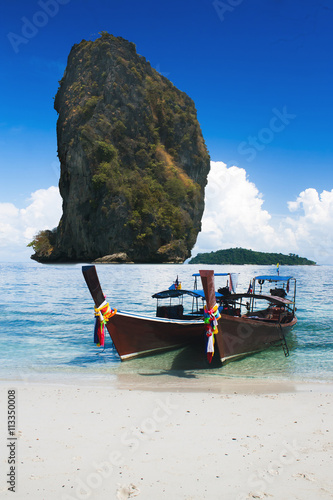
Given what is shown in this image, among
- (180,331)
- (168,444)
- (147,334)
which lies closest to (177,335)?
(180,331)

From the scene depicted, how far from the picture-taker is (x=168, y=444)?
192 inches

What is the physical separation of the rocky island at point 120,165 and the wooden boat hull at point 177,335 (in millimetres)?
52710

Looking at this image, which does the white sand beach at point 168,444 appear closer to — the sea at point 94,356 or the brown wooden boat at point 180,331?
the sea at point 94,356

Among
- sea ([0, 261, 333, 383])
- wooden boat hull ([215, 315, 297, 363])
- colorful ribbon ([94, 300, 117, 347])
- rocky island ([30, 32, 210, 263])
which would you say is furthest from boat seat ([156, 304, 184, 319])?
rocky island ([30, 32, 210, 263])

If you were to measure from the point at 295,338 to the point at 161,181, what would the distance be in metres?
61.4

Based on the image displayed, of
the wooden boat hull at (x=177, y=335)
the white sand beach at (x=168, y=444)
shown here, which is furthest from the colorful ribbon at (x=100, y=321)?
the white sand beach at (x=168, y=444)

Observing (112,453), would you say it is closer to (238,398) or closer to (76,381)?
(238,398)

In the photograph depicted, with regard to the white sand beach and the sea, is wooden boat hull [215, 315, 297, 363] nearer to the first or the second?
the sea

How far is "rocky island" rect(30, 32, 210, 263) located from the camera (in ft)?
212

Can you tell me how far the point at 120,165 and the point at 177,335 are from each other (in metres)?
61.3

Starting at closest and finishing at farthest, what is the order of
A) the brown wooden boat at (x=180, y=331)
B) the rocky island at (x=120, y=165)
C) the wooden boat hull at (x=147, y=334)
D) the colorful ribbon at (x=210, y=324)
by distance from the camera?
the colorful ribbon at (x=210, y=324) < the brown wooden boat at (x=180, y=331) < the wooden boat hull at (x=147, y=334) < the rocky island at (x=120, y=165)

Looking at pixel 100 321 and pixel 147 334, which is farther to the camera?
pixel 147 334

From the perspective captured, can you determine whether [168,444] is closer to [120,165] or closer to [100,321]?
[100,321]

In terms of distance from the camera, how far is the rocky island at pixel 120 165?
64750mm
